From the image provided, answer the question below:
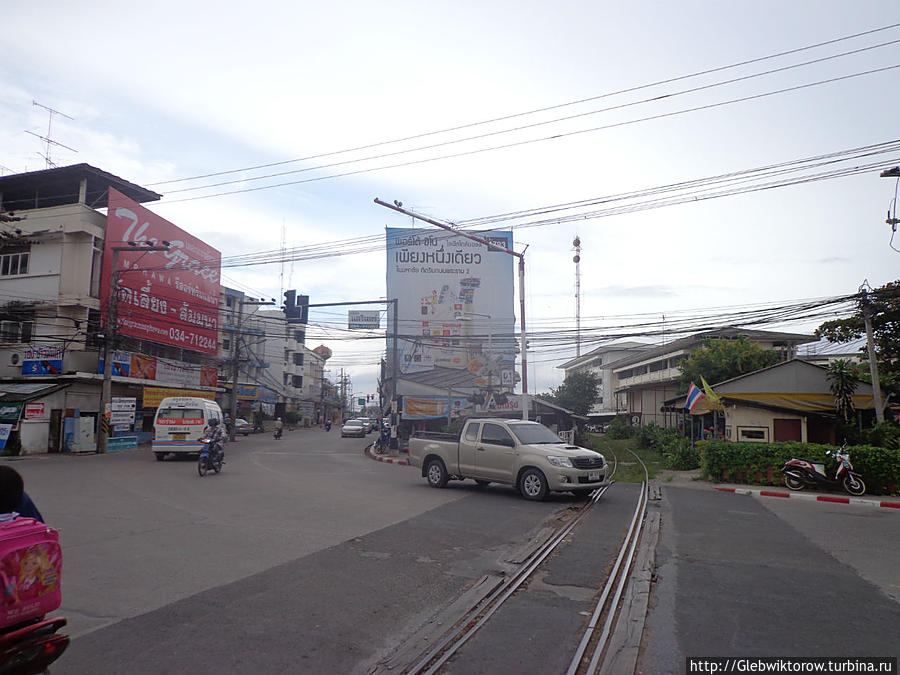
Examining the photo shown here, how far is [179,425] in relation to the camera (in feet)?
76.6

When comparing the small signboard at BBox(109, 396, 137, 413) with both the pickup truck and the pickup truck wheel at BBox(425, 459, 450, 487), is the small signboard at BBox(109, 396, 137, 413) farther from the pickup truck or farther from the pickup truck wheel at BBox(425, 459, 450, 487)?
the pickup truck wheel at BBox(425, 459, 450, 487)

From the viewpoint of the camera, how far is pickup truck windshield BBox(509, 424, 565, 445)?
13781 mm

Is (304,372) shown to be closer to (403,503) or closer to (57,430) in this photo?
(57,430)

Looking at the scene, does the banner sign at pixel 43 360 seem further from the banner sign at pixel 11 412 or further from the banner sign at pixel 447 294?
the banner sign at pixel 447 294

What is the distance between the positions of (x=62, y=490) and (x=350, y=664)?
12.1 metres

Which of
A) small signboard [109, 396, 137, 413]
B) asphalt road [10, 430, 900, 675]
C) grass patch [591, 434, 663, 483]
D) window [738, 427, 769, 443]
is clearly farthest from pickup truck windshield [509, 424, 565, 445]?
small signboard [109, 396, 137, 413]

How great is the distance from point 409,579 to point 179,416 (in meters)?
19.7

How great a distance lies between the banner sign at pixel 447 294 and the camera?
5169cm

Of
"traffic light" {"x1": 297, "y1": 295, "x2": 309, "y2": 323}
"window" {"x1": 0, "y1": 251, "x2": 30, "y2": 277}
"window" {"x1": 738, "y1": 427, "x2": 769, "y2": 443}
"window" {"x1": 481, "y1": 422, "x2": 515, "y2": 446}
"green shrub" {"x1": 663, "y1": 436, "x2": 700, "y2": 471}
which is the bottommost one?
"green shrub" {"x1": 663, "y1": 436, "x2": 700, "y2": 471}

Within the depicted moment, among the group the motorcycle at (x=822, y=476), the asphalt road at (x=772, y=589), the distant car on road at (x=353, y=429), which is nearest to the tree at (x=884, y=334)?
the motorcycle at (x=822, y=476)

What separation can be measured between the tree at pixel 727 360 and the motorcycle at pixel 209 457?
2373cm

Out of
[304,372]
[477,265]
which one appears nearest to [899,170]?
[477,265]

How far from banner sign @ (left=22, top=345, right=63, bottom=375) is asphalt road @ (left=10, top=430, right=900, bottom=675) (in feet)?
64.8

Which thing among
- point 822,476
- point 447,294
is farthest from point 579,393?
point 822,476
